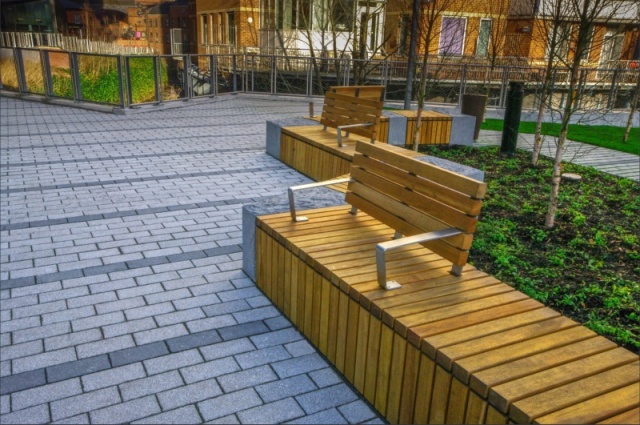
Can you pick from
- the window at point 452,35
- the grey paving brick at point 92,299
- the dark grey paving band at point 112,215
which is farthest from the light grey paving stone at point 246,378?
the window at point 452,35

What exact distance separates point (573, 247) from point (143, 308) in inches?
160

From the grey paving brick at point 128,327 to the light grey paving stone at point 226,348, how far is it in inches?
21.3

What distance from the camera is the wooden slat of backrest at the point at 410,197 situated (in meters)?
3.24

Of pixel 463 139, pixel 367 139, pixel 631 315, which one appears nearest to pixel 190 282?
pixel 631 315

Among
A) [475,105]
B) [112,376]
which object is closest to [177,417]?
[112,376]

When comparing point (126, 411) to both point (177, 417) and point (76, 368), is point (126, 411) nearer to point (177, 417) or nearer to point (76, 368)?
point (177, 417)

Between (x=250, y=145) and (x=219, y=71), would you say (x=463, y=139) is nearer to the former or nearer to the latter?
(x=250, y=145)

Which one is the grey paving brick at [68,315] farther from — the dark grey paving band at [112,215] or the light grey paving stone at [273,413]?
the dark grey paving band at [112,215]

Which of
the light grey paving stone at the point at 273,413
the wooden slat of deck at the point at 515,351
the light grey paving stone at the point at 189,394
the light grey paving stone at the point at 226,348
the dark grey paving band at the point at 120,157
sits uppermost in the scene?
the wooden slat of deck at the point at 515,351

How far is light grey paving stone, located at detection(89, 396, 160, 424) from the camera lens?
10.0 feet

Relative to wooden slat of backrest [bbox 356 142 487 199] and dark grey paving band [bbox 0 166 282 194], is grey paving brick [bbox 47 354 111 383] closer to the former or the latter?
wooden slat of backrest [bbox 356 142 487 199]

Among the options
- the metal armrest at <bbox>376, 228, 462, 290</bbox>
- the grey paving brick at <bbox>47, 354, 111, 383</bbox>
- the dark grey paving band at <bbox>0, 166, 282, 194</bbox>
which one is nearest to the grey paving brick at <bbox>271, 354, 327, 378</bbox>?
the metal armrest at <bbox>376, 228, 462, 290</bbox>

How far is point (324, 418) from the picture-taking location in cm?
311

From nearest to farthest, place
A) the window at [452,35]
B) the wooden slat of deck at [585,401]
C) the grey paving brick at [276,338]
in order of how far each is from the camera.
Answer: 1. the wooden slat of deck at [585,401]
2. the grey paving brick at [276,338]
3. the window at [452,35]
